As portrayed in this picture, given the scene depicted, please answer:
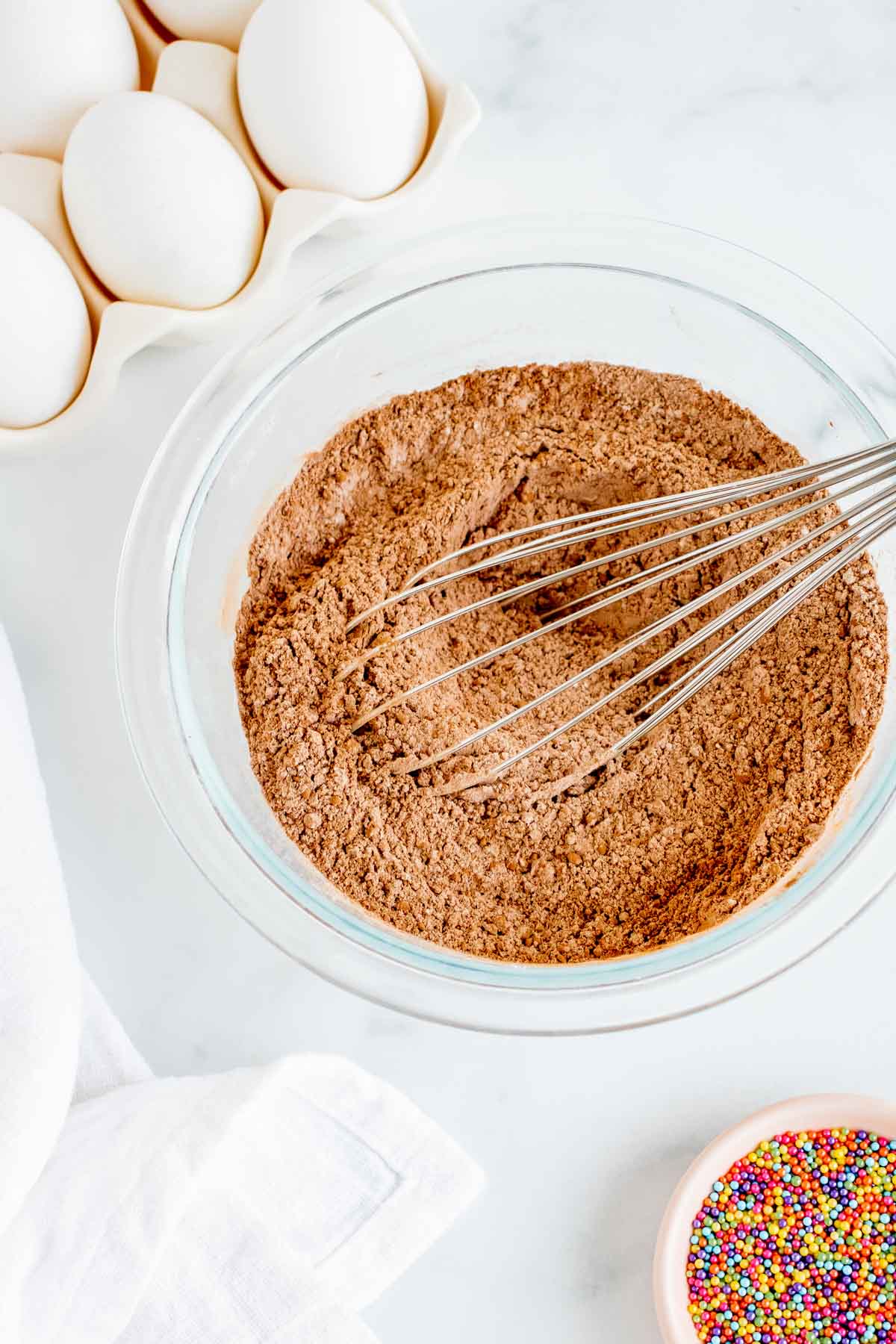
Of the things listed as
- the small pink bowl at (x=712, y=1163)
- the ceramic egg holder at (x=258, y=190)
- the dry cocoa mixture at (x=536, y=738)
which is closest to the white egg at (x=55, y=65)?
the ceramic egg holder at (x=258, y=190)

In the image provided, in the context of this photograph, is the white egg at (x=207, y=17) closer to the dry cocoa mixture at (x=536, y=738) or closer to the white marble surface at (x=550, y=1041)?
the white marble surface at (x=550, y=1041)

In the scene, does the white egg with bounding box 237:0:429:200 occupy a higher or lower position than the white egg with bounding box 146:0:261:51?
lower

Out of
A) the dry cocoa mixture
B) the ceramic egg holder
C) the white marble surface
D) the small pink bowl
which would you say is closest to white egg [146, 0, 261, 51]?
the ceramic egg holder

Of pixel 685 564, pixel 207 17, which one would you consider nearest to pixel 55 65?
pixel 207 17

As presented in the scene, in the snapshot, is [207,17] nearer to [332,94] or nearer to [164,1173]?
[332,94]

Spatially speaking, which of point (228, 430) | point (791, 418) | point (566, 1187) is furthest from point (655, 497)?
point (566, 1187)

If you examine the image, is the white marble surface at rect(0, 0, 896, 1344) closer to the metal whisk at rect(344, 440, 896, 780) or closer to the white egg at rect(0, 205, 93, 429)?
the white egg at rect(0, 205, 93, 429)

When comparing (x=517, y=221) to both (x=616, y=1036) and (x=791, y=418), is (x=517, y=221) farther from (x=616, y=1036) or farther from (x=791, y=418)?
(x=616, y=1036)
